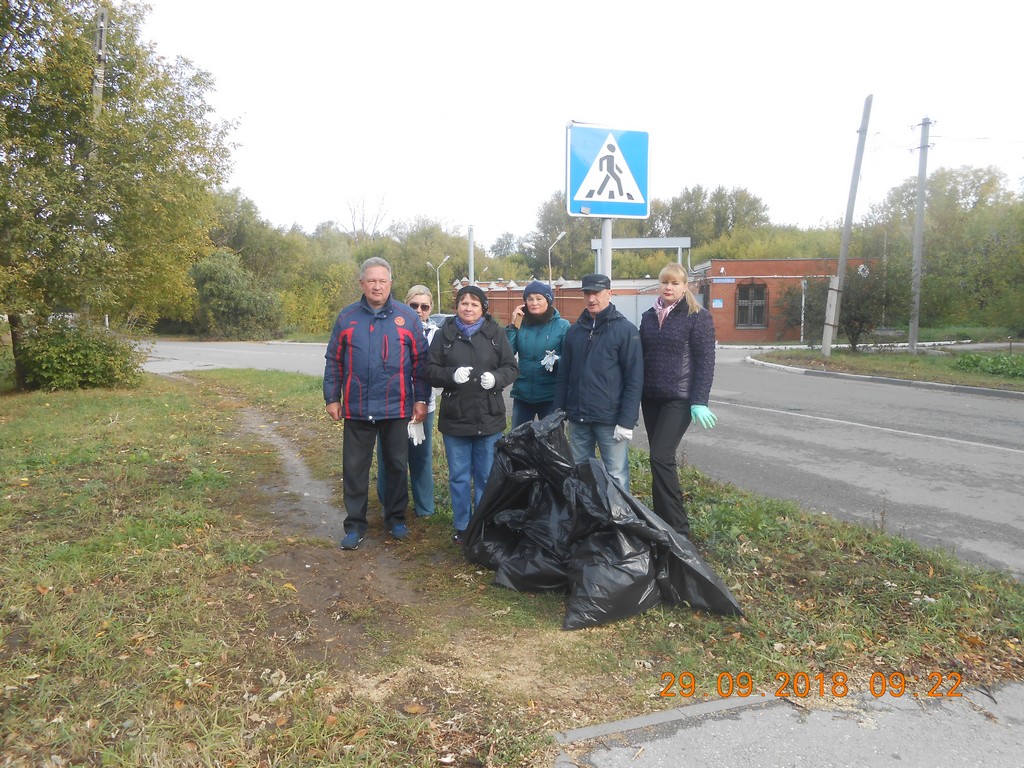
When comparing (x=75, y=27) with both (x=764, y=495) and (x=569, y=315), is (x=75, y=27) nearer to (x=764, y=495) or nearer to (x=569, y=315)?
(x=764, y=495)

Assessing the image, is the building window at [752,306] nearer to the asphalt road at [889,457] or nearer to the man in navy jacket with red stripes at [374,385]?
the asphalt road at [889,457]

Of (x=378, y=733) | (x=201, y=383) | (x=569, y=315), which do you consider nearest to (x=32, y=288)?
(x=201, y=383)

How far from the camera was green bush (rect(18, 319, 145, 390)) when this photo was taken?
13273 mm

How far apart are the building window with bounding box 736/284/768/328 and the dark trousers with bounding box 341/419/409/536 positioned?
110ft

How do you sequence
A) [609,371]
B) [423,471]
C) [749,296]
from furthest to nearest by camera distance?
[749,296] < [423,471] < [609,371]

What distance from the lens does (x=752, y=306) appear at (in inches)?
1416

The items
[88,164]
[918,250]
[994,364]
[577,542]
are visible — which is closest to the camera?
[577,542]

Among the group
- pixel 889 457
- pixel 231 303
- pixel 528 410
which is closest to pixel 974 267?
pixel 889 457

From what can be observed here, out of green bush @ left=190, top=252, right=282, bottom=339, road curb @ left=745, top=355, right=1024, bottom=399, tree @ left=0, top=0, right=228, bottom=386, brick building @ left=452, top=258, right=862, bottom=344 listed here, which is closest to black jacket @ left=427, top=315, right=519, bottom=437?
tree @ left=0, top=0, right=228, bottom=386

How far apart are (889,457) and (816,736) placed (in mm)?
6028

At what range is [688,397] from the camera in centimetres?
466

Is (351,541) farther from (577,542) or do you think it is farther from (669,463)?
(669,463)

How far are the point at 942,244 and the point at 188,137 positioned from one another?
3098cm

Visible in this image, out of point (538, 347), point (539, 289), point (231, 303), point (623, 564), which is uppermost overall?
point (231, 303)
